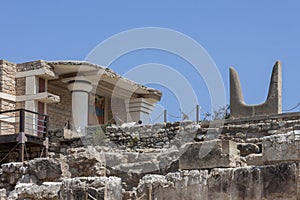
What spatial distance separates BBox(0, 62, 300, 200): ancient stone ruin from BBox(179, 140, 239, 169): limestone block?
0.01m

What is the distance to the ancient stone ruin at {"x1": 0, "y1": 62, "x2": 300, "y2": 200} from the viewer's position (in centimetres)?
629

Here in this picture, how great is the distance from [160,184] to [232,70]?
435 inches

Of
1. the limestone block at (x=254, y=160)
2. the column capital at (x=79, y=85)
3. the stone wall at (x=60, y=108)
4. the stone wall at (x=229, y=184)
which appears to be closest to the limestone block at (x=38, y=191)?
the stone wall at (x=229, y=184)

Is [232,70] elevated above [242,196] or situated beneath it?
elevated above

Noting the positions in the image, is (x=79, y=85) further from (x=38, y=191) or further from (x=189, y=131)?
(x=38, y=191)

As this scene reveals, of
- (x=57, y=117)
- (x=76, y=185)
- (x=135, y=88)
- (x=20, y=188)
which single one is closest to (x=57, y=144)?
(x=57, y=117)

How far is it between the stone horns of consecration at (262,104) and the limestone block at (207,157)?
8300 millimetres

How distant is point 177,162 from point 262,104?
18.5 ft

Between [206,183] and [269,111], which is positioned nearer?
[206,183]

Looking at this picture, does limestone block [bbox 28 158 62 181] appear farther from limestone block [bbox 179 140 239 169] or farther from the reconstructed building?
the reconstructed building

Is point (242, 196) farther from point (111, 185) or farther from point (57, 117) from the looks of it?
point (57, 117)

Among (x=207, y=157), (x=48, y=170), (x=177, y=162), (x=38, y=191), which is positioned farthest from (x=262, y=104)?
(x=38, y=191)

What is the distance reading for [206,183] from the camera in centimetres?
648

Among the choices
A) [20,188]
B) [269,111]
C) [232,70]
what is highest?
[232,70]
